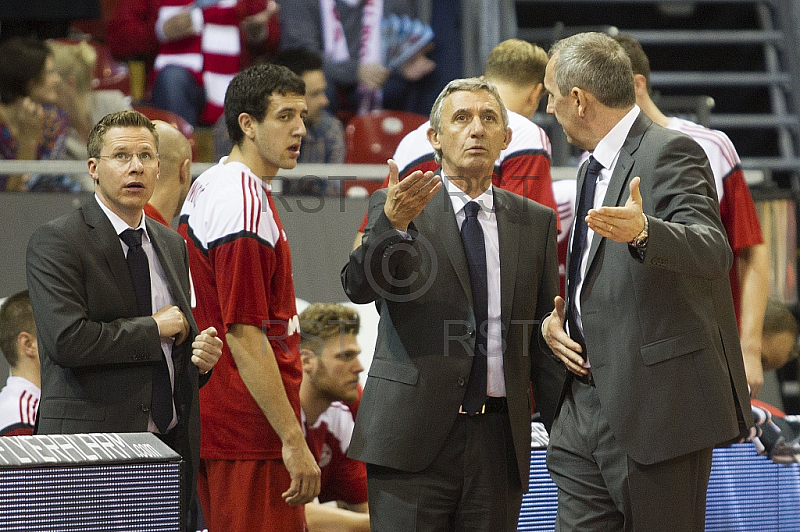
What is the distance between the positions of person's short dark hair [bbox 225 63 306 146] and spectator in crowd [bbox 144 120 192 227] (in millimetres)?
320

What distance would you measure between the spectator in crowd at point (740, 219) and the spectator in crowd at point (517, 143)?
0.37m

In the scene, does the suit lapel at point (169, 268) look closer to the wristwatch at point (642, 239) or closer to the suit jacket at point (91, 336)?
the suit jacket at point (91, 336)

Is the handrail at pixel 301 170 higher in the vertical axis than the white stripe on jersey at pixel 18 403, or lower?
higher

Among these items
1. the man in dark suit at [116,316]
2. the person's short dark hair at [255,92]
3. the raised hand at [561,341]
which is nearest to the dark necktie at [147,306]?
the man in dark suit at [116,316]

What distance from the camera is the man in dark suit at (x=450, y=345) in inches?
115

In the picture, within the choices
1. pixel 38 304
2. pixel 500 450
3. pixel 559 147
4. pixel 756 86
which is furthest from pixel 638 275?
pixel 756 86

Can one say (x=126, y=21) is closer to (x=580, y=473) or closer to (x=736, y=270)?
(x=736, y=270)

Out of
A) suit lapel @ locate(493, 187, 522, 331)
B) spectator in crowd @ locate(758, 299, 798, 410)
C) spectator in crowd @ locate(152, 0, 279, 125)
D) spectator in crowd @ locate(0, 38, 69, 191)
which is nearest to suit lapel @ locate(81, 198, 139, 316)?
suit lapel @ locate(493, 187, 522, 331)

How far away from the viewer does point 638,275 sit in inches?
107

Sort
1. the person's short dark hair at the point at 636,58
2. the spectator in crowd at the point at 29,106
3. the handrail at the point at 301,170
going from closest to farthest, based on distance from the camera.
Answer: the person's short dark hair at the point at 636,58 < the handrail at the point at 301,170 < the spectator in crowd at the point at 29,106

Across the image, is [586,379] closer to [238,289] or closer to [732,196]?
[238,289]

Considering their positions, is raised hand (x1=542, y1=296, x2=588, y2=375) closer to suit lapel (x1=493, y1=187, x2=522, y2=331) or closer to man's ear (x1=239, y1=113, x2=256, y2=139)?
suit lapel (x1=493, y1=187, x2=522, y2=331)

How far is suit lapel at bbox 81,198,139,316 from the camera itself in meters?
3.08

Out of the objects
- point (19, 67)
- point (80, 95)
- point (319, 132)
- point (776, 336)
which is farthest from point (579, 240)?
point (80, 95)
